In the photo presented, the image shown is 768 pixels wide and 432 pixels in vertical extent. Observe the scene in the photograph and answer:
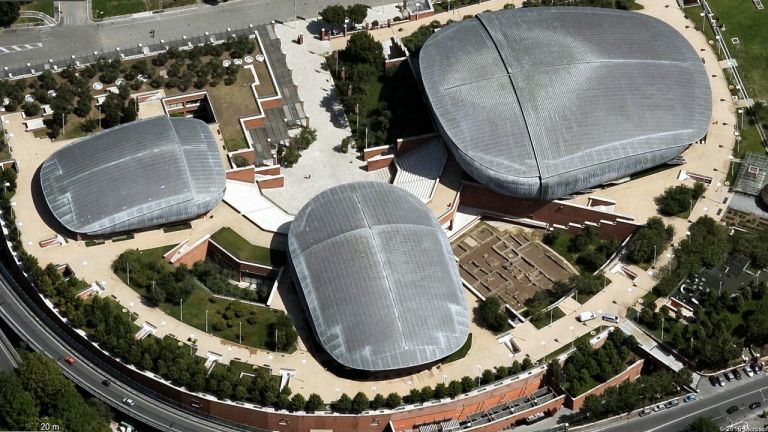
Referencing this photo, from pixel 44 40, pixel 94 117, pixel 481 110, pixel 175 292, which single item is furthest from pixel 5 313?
pixel 481 110

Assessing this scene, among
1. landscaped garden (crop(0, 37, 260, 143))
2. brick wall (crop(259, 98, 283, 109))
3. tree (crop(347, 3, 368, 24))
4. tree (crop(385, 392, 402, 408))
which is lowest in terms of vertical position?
tree (crop(385, 392, 402, 408))

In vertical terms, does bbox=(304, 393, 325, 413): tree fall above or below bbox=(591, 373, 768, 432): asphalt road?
above

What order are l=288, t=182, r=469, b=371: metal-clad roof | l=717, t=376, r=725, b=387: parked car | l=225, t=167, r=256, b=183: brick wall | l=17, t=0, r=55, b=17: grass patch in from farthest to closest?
l=17, t=0, r=55, b=17: grass patch
l=225, t=167, r=256, b=183: brick wall
l=717, t=376, r=725, b=387: parked car
l=288, t=182, r=469, b=371: metal-clad roof

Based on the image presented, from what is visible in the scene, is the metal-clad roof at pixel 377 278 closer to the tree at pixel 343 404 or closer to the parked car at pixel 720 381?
the tree at pixel 343 404

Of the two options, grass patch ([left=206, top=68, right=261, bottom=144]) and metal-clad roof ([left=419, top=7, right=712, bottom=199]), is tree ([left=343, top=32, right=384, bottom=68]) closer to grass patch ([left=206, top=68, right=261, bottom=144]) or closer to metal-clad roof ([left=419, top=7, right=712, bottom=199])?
metal-clad roof ([left=419, top=7, right=712, bottom=199])

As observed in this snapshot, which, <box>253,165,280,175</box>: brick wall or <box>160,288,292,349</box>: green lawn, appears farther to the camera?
<box>253,165,280,175</box>: brick wall

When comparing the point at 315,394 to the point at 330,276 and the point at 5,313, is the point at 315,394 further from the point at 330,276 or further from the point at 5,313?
the point at 5,313

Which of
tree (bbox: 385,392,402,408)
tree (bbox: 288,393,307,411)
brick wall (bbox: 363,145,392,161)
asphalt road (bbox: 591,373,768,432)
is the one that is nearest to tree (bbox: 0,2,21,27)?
brick wall (bbox: 363,145,392,161)
